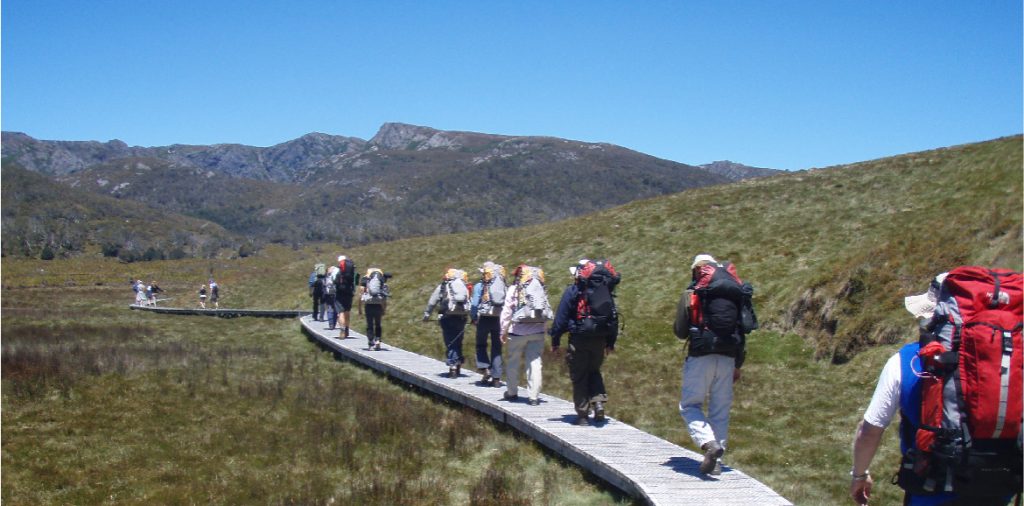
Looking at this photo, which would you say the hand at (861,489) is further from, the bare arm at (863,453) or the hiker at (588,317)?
the hiker at (588,317)

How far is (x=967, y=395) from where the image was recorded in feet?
14.3

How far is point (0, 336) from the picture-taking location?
1030 inches

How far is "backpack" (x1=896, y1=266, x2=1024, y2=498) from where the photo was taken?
427 cm

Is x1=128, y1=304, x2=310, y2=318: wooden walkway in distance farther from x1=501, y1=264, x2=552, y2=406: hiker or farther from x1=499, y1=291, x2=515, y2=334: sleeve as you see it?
x1=499, y1=291, x2=515, y2=334: sleeve

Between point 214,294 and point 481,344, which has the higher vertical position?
point 481,344

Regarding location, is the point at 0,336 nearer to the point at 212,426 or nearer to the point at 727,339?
the point at 212,426

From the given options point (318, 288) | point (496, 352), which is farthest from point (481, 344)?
point (318, 288)

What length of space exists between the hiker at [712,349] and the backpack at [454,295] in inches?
306

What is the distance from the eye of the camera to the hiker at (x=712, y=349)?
8.16 meters

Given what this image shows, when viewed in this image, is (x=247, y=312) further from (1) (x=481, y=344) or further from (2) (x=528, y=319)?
(2) (x=528, y=319)

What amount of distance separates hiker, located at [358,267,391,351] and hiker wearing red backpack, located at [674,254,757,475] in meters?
12.8

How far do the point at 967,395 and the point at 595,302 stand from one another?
21.0 ft

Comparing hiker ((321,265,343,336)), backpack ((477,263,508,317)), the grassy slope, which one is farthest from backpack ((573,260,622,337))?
hiker ((321,265,343,336))

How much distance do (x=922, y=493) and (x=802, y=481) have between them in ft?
17.1
